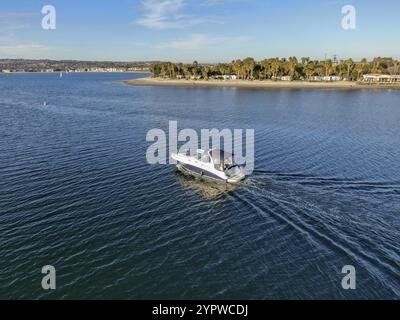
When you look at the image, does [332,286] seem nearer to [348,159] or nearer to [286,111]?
[348,159]

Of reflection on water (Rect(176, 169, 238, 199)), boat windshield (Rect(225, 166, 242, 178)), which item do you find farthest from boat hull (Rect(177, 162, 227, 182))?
boat windshield (Rect(225, 166, 242, 178))

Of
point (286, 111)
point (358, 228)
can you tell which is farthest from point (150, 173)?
point (286, 111)

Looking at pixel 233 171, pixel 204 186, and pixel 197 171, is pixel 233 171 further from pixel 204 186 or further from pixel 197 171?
pixel 197 171

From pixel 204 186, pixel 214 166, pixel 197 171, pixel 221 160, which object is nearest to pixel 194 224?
pixel 204 186

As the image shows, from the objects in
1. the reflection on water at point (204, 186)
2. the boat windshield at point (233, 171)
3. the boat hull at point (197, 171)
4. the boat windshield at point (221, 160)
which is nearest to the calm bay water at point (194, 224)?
the reflection on water at point (204, 186)

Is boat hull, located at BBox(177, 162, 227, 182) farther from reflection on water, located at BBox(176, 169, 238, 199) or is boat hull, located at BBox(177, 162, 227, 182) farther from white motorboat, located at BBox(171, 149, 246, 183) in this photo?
reflection on water, located at BBox(176, 169, 238, 199)
